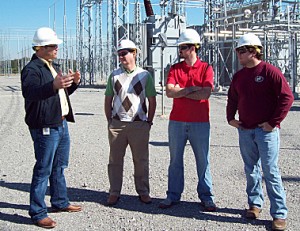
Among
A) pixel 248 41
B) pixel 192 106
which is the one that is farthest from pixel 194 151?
pixel 248 41

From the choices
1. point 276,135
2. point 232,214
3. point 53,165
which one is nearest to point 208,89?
point 276,135

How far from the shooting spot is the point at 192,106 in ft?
15.3

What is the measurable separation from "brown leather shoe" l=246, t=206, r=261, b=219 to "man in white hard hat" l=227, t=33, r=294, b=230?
0.23m

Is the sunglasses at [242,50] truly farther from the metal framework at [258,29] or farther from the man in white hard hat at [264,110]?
the metal framework at [258,29]

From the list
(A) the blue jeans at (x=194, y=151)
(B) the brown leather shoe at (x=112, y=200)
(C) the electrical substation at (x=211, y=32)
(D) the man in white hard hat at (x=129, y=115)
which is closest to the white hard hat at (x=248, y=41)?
(A) the blue jeans at (x=194, y=151)

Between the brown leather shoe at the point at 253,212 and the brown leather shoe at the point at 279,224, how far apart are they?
280mm

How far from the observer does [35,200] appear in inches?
172

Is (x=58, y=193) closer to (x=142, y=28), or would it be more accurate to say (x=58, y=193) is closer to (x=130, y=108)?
(x=130, y=108)

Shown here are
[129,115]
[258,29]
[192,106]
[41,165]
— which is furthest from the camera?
[258,29]

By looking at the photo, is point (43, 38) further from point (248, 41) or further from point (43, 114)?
point (248, 41)

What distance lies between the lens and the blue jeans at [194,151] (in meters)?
4.70

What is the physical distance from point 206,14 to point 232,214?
2042cm

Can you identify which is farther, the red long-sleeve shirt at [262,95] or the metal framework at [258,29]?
the metal framework at [258,29]

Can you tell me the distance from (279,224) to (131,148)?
180 centimetres
